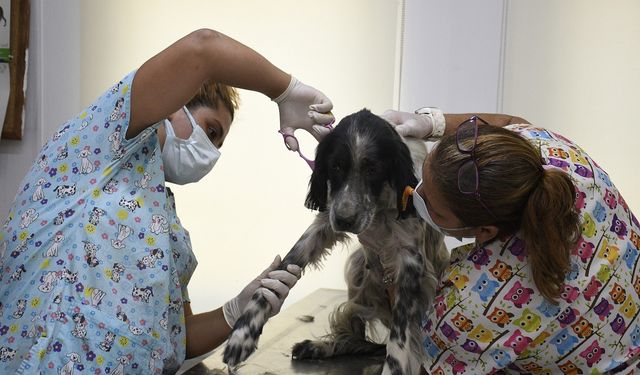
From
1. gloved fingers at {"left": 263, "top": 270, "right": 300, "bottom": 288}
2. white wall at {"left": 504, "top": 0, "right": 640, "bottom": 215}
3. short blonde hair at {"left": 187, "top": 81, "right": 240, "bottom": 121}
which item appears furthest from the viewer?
white wall at {"left": 504, "top": 0, "right": 640, "bottom": 215}

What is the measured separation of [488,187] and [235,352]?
0.74 meters

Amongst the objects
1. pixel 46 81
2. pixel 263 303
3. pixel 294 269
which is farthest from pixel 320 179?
pixel 46 81

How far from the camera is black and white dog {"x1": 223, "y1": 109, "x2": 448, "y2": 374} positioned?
5.48ft

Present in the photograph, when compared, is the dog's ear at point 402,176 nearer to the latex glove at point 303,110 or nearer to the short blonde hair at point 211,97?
the latex glove at point 303,110

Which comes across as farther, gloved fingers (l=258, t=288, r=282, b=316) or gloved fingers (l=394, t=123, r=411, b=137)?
gloved fingers (l=394, t=123, r=411, b=137)

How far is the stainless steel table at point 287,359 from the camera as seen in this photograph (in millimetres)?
2041

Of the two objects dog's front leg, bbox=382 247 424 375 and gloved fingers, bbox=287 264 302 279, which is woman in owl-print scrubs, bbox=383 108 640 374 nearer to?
dog's front leg, bbox=382 247 424 375

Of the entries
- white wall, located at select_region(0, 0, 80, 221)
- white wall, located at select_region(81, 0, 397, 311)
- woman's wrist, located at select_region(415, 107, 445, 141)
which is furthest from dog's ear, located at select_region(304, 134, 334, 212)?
white wall, located at select_region(0, 0, 80, 221)

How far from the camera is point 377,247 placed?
1864mm

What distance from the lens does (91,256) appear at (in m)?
1.65

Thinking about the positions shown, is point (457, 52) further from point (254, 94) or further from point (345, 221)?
point (345, 221)

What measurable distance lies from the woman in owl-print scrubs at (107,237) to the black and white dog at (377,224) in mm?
128

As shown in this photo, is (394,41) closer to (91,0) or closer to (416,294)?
(91,0)

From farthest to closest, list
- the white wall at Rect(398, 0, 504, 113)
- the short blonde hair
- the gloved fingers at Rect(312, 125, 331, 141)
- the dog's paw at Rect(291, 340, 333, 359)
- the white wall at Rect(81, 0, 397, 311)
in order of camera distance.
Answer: the white wall at Rect(81, 0, 397, 311)
the white wall at Rect(398, 0, 504, 113)
the dog's paw at Rect(291, 340, 333, 359)
the short blonde hair
the gloved fingers at Rect(312, 125, 331, 141)
